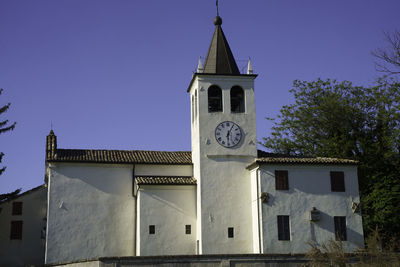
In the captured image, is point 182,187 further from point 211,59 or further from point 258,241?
point 211,59

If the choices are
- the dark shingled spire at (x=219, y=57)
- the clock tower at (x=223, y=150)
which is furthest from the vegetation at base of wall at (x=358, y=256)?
the dark shingled spire at (x=219, y=57)

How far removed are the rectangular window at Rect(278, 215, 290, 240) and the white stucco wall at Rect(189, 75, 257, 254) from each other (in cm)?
206

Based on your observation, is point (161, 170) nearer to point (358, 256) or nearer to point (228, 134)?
point (228, 134)

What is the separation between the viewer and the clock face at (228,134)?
30.5 m

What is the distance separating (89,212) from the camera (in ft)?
97.7

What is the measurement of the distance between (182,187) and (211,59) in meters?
8.68

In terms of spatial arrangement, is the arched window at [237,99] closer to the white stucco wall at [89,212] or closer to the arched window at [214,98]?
the arched window at [214,98]

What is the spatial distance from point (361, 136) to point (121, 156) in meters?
19.9

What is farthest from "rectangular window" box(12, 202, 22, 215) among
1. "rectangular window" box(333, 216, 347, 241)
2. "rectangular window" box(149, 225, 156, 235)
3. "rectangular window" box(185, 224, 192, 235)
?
"rectangular window" box(333, 216, 347, 241)

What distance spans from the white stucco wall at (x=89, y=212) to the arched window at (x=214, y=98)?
6608mm

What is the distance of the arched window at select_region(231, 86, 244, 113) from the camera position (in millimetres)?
31750

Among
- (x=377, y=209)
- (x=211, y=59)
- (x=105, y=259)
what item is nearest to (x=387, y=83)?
(x=377, y=209)

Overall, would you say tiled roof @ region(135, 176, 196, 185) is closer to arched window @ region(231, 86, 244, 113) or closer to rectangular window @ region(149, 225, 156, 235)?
rectangular window @ region(149, 225, 156, 235)

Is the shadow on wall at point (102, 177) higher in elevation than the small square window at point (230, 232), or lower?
higher
